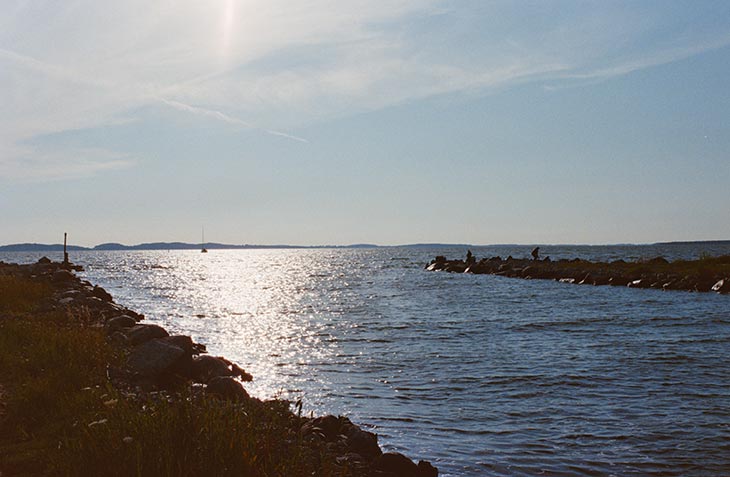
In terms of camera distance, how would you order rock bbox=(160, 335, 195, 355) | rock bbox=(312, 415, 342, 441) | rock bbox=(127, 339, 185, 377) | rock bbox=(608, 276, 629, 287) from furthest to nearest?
rock bbox=(608, 276, 629, 287)
rock bbox=(160, 335, 195, 355)
rock bbox=(127, 339, 185, 377)
rock bbox=(312, 415, 342, 441)

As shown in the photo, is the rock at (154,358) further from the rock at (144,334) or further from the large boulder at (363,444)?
the large boulder at (363,444)

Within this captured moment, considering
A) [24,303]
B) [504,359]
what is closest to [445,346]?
[504,359]

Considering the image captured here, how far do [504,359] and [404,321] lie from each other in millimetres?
10164

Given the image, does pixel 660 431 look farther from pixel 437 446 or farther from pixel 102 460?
pixel 102 460

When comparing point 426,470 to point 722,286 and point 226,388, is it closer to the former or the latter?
point 226,388

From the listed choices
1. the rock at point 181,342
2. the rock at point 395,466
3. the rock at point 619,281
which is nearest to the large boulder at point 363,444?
the rock at point 395,466

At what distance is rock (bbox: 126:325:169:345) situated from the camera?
15.2 meters

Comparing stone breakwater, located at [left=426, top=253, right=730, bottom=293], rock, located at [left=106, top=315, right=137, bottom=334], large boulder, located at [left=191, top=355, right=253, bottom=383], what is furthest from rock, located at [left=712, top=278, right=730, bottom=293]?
rock, located at [left=106, top=315, right=137, bottom=334]

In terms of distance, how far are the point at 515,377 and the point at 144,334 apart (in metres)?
9.78

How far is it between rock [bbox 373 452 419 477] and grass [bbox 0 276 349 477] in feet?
2.59

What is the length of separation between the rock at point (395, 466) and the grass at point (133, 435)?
79cm

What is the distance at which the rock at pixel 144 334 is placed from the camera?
15164 mm

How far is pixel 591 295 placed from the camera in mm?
36938

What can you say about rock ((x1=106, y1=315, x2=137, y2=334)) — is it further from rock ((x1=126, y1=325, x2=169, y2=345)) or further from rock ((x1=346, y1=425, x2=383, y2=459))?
rock ((x1=346, y1=425, x2=383, y2=459))
